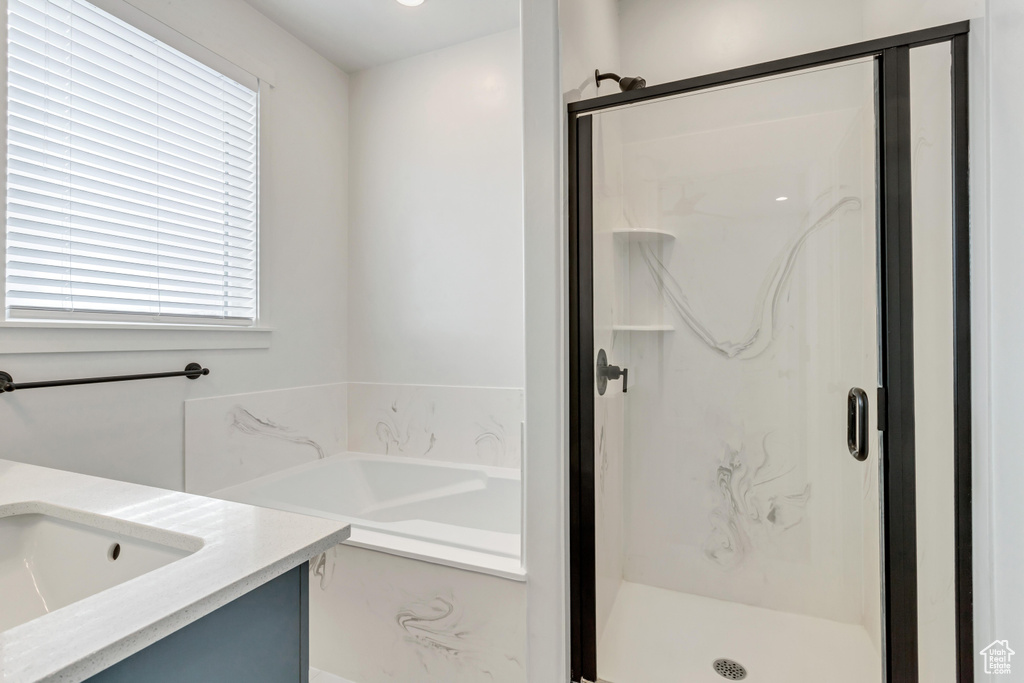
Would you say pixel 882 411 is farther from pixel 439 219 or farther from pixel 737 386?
pixel 439 219

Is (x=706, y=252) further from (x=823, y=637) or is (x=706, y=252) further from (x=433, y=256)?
(x=433, y=256)

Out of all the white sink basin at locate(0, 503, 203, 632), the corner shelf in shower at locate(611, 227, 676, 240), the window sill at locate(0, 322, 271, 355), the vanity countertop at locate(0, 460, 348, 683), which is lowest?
the white sink basin at locate(0, 503, 203, 632)

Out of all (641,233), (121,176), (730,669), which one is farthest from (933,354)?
(121,176)

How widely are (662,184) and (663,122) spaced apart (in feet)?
0.58

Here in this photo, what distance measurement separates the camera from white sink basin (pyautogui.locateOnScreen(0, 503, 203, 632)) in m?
0.73

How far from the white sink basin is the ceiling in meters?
2.14

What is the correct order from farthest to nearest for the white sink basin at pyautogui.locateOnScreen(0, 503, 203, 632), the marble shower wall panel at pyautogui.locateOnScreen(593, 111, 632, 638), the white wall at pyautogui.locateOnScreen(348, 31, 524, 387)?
1. the white wall at pyautogui.locateOnScreen(348, 31, 524, 387)
2. the marble shower wall panel at pyautogui.locateOnScreen(593, 111, 632, 638)
3. the white sink basin at pyautogui.locateOnScreen(0, 503, 203, 632)

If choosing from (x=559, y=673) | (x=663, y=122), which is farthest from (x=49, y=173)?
(x=559, y=673)

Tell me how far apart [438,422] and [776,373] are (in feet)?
5.04

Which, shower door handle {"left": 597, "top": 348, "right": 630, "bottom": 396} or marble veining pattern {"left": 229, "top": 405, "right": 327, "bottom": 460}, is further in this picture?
marble veining pattern {"left": 229, "top": 405, "right": 327, "bottom": 460}

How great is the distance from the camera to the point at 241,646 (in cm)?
62

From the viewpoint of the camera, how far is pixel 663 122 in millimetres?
1397

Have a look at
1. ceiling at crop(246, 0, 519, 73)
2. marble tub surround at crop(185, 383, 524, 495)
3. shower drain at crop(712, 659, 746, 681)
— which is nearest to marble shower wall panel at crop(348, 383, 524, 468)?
marble tub surround at crop(185, 383, 524, 495)

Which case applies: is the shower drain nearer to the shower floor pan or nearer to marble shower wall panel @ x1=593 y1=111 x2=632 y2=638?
the shower floor pan
